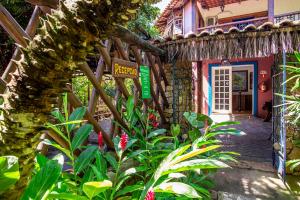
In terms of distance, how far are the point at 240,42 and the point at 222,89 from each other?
5.22 metres

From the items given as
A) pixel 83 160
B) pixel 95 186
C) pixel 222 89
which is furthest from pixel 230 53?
pixel 222 89

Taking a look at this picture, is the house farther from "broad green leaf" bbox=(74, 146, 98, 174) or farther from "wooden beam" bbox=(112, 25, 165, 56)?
"broad green leaf" bbox=(74, 146, 98, 174)

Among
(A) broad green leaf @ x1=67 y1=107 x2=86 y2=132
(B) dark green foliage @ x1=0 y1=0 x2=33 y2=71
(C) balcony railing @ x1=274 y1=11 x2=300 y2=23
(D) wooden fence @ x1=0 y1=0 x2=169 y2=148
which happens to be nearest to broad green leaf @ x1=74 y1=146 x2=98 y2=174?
(A) broad green leaf @ x1=67 y1=107 x2=86 y2=132

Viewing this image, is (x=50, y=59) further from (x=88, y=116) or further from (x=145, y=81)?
(x=145, y=81)

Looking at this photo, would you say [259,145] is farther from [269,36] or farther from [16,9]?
[16,9]

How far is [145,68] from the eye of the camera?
3.52 meters

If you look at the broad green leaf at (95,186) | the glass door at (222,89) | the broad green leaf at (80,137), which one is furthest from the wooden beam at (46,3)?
the glass door at (222,89)

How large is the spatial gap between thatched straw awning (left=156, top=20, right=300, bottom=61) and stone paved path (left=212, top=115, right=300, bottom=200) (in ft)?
6.74

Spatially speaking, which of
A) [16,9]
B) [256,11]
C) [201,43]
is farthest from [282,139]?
[256,11]

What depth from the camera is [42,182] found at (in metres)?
0.94

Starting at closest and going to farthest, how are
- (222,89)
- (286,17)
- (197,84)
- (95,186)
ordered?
(95,186) < (286,17) < (197,84) < (222,89)

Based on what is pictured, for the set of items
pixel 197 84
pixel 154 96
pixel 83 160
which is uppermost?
pixel 197 84

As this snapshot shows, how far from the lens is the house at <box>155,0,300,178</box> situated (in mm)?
3646

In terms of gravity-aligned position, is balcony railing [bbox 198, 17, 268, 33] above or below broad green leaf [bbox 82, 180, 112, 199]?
above
